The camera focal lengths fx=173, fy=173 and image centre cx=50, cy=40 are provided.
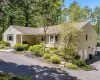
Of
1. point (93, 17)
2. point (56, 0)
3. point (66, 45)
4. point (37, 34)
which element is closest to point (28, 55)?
point (66, 45)

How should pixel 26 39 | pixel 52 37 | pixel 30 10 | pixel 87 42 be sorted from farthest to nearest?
1. pixel 26 39
2. pixel 87 42
3. pixel 52 37
4. pixel 30 10

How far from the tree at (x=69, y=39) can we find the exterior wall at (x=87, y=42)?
10.6 feet

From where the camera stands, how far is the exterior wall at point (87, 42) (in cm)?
3059

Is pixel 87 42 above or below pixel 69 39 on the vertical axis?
below

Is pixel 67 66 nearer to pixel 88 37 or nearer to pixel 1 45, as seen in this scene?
pixel 88 37

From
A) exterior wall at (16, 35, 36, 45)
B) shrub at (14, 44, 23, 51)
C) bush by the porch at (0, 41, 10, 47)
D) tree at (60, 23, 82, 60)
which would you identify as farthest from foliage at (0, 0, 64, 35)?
shrub at (14, 44, 23, 51)

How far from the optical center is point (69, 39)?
87.9ft

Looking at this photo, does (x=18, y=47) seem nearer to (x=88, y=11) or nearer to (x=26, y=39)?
(x=26, y=39)

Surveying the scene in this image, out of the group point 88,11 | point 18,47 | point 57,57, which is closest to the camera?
point 57,57

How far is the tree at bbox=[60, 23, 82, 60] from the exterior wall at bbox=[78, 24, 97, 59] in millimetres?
3222

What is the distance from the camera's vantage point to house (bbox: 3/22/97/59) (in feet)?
102

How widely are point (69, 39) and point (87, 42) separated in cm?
754

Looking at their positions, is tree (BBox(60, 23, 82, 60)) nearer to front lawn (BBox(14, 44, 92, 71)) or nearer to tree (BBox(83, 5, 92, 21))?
front lawn (BBox(14, 44, 92, 71))

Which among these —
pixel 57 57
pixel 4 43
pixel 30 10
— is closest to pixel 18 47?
pixel 4 43
